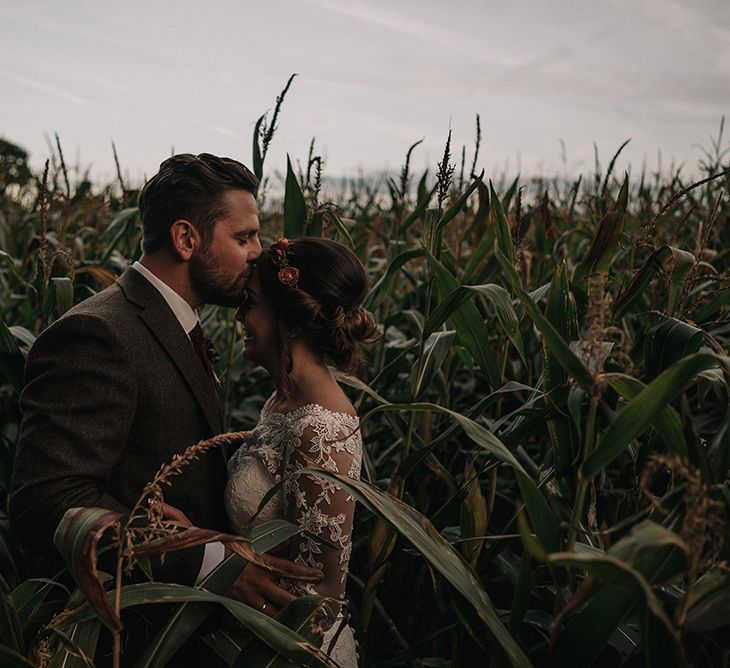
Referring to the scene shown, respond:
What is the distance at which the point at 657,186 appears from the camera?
4.25 metres

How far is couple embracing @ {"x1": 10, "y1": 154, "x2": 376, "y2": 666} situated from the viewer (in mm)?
1472

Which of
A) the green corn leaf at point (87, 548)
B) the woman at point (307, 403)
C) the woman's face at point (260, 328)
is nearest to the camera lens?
the green corn leaf at point (87, 548)

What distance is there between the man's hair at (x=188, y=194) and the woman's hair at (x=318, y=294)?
18cm

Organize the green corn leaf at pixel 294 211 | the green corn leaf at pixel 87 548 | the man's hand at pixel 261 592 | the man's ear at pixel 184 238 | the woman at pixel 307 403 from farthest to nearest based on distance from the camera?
the green corn leaf at pixel 294 211
the man's ear at pixel 184 238
the woman at pixel 307 403
the man's hand at pixel 261 592
the green corn leaf at pixel 87 548

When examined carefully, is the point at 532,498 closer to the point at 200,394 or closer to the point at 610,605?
the point at 610,605

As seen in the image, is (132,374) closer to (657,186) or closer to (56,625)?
(56,625)

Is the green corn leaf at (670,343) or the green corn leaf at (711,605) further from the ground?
the green corn leaf at (670,343)

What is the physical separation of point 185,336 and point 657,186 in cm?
342

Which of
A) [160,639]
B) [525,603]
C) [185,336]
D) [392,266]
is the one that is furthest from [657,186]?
[160,639]

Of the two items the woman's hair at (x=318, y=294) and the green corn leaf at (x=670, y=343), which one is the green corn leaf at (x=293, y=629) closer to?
the green corn leaf at (x=670, y=343)

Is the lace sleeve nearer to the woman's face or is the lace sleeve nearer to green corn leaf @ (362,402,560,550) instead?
the woman's face

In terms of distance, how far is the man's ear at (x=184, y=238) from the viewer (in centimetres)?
179

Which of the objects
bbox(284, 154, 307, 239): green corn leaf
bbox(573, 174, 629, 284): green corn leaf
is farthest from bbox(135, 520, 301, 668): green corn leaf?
bbox(284, 154, 307, 239): green corn leaf

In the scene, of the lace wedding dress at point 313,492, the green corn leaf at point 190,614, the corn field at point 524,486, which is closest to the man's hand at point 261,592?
the lace wedding dress at point 313,492
